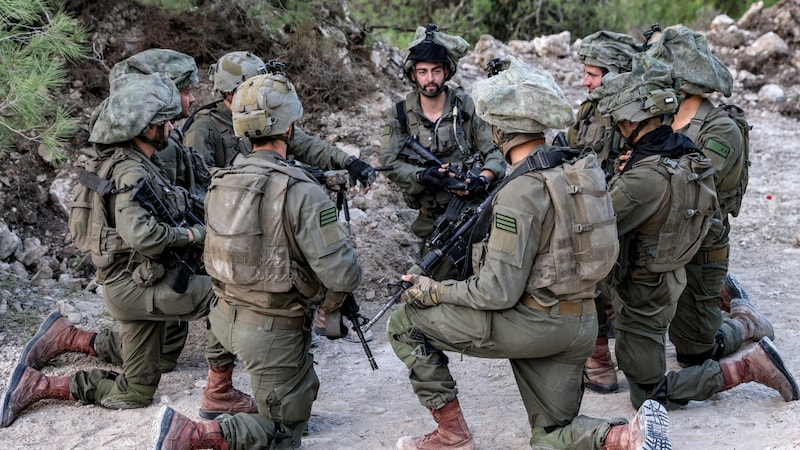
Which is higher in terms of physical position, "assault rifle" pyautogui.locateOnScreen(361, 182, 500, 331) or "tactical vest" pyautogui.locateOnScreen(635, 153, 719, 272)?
"tactical vest" pyautogui.locateOnScreen(635, 153, 719, 272)

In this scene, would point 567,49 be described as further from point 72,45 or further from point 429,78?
point 72,45

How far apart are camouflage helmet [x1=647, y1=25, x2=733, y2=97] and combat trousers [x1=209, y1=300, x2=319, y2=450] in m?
3.02

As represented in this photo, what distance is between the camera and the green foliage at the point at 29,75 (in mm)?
5988

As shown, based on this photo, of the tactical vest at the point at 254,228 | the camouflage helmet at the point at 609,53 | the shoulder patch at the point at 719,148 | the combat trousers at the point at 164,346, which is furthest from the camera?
the camouflage helmet at the point at 609,53

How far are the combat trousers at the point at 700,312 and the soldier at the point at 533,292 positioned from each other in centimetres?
154

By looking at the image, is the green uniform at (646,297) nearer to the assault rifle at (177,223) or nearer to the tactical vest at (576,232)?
the tactical vest at (576,232)

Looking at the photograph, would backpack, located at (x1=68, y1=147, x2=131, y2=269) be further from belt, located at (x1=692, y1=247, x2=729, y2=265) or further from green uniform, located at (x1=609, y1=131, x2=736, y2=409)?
belt, located at (x1=692, y1=247, x2=729, y2=265)

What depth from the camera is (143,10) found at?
9016mm

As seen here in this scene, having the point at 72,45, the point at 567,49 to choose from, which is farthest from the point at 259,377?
the point at 567,49

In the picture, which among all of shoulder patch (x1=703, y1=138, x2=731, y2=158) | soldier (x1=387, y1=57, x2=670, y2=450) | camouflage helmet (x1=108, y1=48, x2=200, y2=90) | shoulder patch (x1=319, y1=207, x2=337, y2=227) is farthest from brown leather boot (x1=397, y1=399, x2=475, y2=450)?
camouflage helmet (x1=108, y1=48, x2=200, y2=90)

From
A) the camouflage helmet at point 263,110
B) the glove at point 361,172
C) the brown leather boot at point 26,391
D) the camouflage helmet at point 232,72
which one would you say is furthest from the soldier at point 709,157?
the brown leather boot at point 26,391

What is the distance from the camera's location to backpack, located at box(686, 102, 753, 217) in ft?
17.6

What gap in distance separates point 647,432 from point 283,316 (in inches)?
75.9

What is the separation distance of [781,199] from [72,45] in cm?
774
